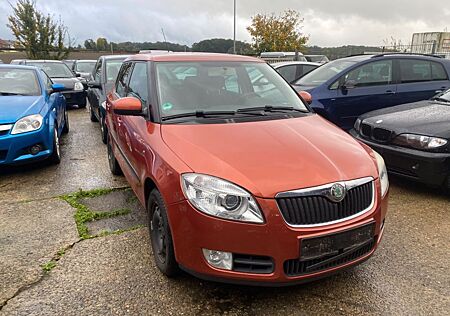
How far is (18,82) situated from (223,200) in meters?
5.18

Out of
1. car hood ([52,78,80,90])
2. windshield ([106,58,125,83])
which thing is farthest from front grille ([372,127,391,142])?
car hood ([52,78,80,90])

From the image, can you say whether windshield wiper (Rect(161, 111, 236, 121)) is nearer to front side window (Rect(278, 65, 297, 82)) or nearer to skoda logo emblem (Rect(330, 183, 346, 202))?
skoda logo emblem (Rect(330, 183, 346, 202))

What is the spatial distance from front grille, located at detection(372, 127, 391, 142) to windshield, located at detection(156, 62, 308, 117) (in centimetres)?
158

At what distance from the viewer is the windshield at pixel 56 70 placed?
1105cm

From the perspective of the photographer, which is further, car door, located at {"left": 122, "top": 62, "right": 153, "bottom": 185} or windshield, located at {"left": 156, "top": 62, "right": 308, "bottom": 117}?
windshield, located at {"left": 156, "top": 62, "right": 308, "bottom": 117}

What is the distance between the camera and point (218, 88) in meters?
3.46

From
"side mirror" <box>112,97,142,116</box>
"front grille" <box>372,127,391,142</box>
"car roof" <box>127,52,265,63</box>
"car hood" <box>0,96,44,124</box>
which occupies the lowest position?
"front grille" <box>372,127,391,142</box>

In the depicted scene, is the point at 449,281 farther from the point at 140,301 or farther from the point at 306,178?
the point at 140,301

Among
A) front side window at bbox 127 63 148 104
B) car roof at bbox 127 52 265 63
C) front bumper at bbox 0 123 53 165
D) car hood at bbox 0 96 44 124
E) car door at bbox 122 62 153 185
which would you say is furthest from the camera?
car hood at bbox 0 96 44 124

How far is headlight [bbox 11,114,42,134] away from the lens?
4.64 m

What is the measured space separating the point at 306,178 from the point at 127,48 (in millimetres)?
30831

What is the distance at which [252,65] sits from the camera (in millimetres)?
3939

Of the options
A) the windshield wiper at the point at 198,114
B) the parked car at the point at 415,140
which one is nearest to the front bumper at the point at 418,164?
the parked car at the point at 415,140

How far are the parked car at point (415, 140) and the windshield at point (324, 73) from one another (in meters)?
1.89
